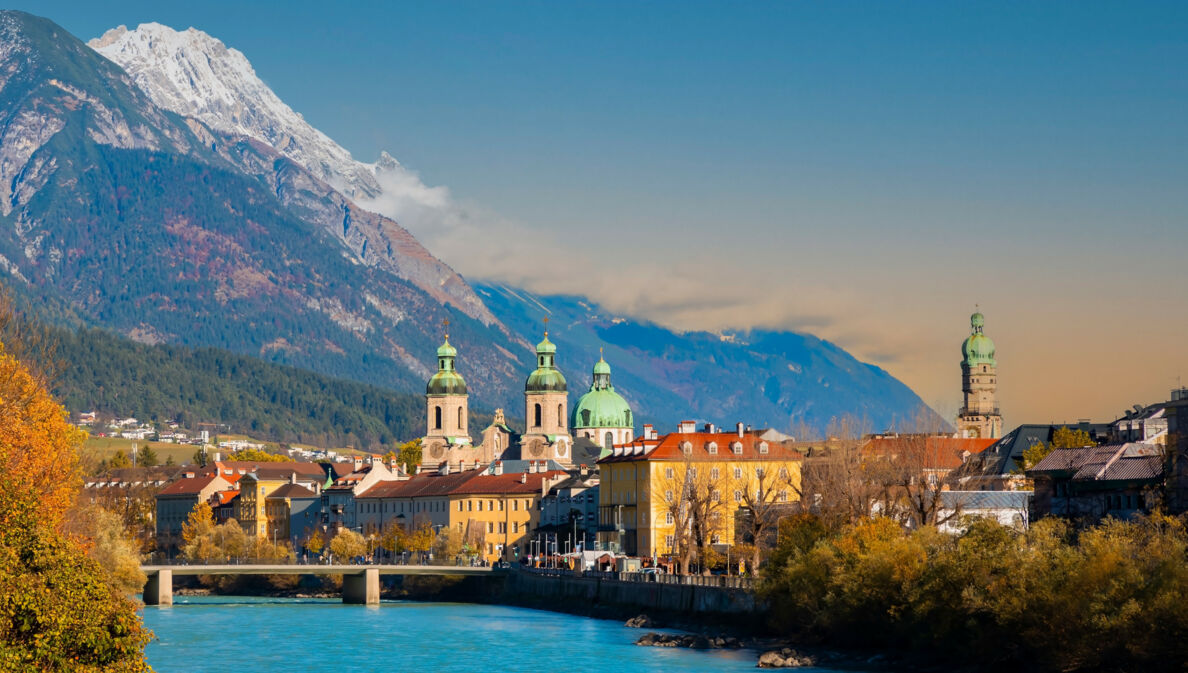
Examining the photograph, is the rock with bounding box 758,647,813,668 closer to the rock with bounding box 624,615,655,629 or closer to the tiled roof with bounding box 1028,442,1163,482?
the tiled roof with bounding box 1028,442,1163,482

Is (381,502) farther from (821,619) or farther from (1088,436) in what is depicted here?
(821,619)

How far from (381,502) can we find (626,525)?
49439 millimetres

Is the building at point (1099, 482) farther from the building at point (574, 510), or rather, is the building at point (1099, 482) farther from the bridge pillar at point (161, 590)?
the bridge pillar at point (161, 590)

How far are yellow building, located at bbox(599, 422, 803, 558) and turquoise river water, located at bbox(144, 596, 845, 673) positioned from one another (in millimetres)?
12156

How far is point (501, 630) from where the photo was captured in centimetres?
10081

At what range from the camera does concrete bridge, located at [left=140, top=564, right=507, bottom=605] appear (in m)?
130

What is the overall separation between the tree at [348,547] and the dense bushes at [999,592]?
259 ft

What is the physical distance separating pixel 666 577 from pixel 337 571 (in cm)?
3773

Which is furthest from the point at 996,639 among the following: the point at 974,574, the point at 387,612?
the point at 387,612

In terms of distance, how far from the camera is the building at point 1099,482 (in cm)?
8400

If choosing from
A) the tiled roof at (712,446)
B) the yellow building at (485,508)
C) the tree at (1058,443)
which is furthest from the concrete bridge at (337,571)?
the tree at (1058,443)

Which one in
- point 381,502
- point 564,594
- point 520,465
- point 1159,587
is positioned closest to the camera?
point 1159,587

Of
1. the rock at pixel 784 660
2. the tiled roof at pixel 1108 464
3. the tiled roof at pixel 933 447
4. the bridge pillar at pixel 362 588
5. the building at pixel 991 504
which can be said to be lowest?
the rock at pixel 784 660

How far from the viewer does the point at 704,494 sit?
11944 cm
